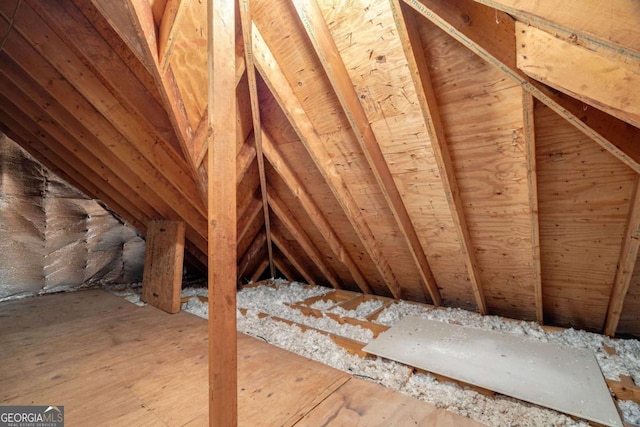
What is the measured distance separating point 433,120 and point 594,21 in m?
0.87

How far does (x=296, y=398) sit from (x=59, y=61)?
8.56 feet

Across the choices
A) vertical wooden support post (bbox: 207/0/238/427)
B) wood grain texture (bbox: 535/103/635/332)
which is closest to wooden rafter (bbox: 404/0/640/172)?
wood grain texture (bbox: 535/103/635/332)

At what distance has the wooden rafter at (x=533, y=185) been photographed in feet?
4.76

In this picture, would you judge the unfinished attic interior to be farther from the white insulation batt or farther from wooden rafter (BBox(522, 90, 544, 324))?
the white insulation batt

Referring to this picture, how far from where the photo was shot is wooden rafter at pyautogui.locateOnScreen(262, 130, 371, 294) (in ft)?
8.02

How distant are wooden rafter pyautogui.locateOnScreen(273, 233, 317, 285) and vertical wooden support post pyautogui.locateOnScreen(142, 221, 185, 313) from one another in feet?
3.67

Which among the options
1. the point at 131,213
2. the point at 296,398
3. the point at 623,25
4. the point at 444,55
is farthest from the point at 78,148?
the point at 623,25

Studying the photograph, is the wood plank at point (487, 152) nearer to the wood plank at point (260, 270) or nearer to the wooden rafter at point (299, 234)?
A: the wooden rafter at point (299, 234)

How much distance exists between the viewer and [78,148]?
2.79 metres

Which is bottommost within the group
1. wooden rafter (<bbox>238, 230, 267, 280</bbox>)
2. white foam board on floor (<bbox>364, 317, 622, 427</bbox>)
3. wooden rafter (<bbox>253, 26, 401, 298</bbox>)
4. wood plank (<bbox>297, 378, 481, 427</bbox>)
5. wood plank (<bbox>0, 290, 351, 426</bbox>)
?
wood plank (<bbox>0, 290, 351, 426</bbox>)

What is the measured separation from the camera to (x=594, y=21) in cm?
77

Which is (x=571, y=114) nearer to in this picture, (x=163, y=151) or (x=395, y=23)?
(x=395, y=23)

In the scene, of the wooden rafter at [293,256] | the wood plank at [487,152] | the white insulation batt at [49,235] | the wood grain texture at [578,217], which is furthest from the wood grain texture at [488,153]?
the white insulation batt at [49,235]

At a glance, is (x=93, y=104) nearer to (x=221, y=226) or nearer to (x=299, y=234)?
(x=221, y=226)
